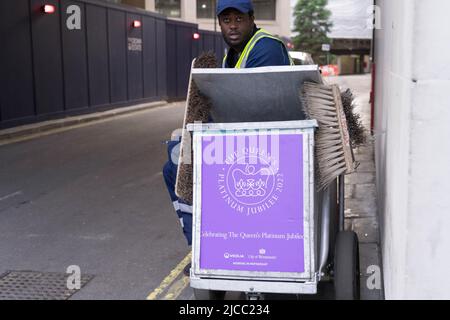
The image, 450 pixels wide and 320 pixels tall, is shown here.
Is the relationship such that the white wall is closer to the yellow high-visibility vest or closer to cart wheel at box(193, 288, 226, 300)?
the yellow high-visibility vest

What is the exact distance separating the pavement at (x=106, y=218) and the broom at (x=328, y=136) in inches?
33.5

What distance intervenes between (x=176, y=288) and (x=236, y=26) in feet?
6.53

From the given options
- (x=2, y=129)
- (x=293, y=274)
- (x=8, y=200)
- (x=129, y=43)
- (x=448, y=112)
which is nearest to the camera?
(x=448, y=112)

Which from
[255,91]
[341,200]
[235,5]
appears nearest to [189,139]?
[255,91]

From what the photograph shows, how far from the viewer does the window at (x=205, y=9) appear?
50.6 metres

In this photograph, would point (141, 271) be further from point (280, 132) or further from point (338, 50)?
point (338, 50)

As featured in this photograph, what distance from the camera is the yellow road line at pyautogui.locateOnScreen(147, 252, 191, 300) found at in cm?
424

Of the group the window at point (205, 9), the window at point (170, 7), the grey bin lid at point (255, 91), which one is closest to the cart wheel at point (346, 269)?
the grey bin lid at point (255, 91)

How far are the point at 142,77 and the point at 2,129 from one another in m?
8.57

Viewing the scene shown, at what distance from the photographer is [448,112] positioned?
2.47m

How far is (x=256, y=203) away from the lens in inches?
124

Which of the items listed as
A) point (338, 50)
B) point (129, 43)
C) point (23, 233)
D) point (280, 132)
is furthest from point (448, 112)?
point (338, 50)

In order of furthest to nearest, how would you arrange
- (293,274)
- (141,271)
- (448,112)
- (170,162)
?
1. (141,271)
2. (170,162)
3. (293,274)
4. (448,112)

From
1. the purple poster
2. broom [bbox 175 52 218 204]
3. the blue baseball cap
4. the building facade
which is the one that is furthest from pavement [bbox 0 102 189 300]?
the building facade
